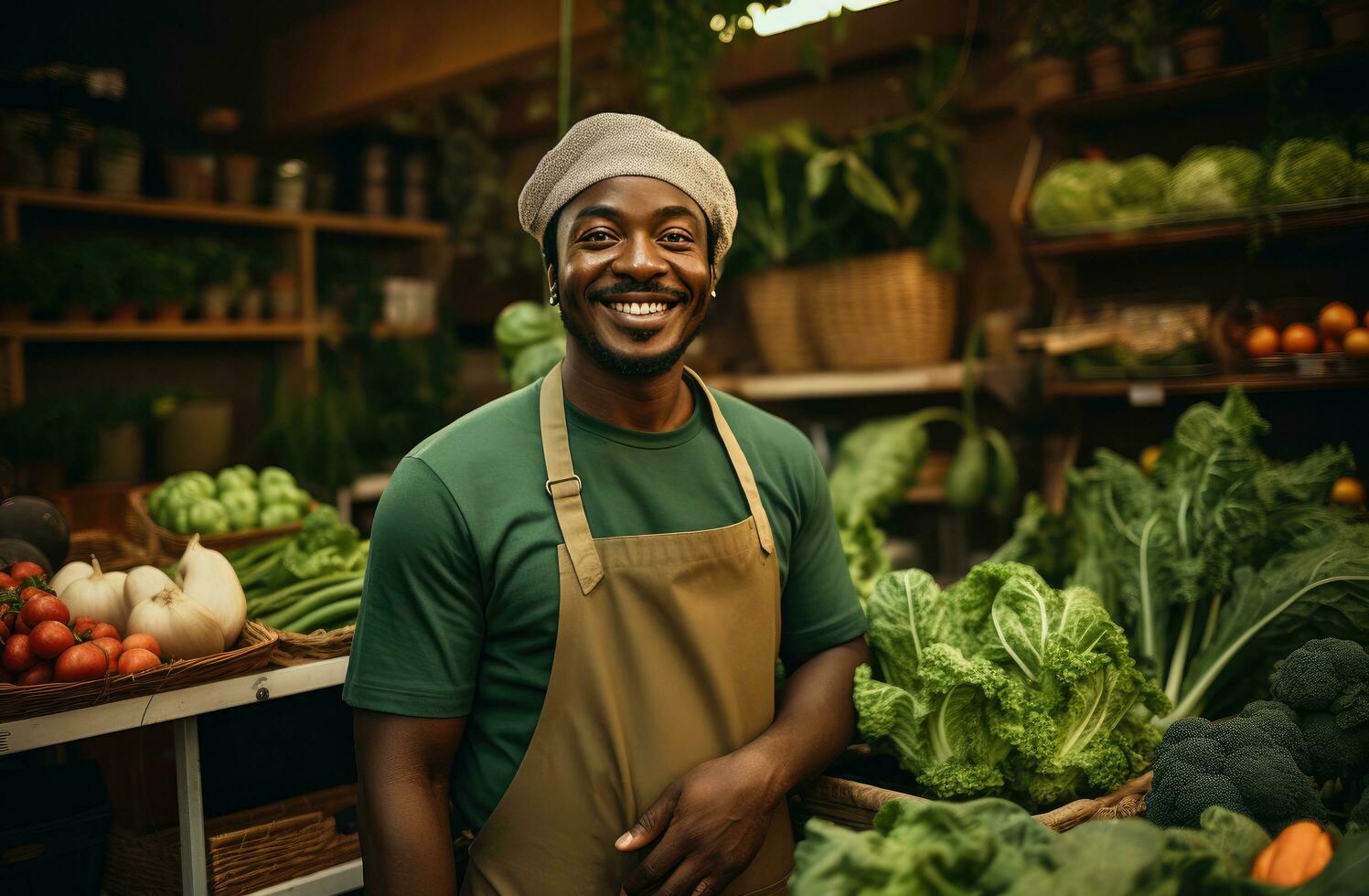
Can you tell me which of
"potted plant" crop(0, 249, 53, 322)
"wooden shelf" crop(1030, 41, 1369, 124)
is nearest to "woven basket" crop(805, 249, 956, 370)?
"wooden shelf" crop(1030, 41, 1369, 124)

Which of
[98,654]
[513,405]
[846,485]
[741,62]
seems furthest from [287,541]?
[741,62]

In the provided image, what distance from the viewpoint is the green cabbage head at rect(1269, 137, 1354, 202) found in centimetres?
261

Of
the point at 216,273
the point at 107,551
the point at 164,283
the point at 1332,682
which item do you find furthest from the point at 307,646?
the point at 216,273

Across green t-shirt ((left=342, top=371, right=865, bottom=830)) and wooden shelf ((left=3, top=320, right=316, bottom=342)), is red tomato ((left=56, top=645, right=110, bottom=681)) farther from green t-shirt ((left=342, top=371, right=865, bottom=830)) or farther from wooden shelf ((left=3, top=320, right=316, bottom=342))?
wooden shelf ((left=3, top=320, right=316, bottom=342))

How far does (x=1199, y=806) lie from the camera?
1.41 meters

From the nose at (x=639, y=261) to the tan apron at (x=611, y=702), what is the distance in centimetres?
26

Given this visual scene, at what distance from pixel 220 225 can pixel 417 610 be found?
13.9 feet

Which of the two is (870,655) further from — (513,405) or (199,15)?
(199,15)

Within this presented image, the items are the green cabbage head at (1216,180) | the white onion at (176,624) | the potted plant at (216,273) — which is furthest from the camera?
the potted plant at (216,273)

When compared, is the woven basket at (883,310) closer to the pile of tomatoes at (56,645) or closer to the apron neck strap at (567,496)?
the apron neck strap at (567,496)

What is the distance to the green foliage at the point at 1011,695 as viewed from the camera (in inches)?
65.3

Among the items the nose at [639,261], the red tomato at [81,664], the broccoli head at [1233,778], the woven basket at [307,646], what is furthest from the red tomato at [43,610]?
the broccoli head at [1233,778]

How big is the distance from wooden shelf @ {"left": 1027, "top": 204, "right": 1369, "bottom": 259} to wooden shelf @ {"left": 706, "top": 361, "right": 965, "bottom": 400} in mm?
540

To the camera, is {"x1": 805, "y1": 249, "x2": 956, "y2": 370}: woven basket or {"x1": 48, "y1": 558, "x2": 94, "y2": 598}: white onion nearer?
{"x1": 48, "y1": 558, "x2": 94, "y2": 598}: white onion
